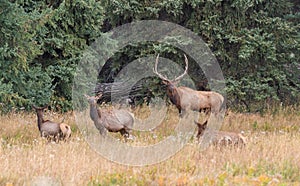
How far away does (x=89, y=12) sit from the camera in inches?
575

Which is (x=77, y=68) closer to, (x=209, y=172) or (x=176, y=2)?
(x=176, y=2)

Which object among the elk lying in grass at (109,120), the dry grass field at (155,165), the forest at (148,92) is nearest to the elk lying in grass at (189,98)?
the forest at (148,92)

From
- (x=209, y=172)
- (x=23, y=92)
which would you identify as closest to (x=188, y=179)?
(x=209, y=172)

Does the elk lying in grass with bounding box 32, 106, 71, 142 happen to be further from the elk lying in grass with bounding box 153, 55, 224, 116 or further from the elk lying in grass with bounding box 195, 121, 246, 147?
the elk lying in grass with bounding box 153, 55, 224, 116

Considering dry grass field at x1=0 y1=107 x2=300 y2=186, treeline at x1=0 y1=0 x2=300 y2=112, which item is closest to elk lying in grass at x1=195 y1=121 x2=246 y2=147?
dry grass field at x1=0 y1=107 x2=300 y2=186

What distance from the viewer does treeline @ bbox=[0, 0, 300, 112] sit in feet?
47.5

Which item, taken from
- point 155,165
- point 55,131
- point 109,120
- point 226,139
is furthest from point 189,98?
point 155,165

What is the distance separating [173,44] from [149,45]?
834mm

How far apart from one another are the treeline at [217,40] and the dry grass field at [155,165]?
3.66 meters

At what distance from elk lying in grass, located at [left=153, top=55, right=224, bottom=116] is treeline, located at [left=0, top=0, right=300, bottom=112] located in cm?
216

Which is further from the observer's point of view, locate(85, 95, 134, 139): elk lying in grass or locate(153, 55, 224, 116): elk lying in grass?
locate(153, 55, 224, 116): elk lying in grass

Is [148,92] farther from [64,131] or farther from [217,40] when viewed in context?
[64,131]

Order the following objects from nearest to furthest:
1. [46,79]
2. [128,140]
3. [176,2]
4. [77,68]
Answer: [128,140] → [46,79] → [77,68] → [176,2]

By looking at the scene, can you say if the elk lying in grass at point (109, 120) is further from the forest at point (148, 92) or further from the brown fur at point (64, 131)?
the brown fur at point (64, 131)
